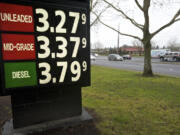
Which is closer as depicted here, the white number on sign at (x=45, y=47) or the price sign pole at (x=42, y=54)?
the price sign pole at (x=42, y=54)

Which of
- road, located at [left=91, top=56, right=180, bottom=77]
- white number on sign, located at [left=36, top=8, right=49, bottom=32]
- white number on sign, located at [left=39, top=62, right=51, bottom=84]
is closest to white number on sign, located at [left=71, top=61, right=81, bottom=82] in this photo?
white number on sign, located at [left=39, top=62, right=51, bottom=84]

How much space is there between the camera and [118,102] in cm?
439

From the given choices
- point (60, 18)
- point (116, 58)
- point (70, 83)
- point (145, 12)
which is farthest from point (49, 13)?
point (116, 58)

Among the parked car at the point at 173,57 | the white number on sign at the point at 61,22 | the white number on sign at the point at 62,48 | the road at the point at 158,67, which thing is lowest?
the road at the point at 158,67

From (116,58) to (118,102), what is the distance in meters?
25.3

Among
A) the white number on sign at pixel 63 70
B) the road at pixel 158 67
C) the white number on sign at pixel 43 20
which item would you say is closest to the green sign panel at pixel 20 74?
the white number on sign at pixel 63 70

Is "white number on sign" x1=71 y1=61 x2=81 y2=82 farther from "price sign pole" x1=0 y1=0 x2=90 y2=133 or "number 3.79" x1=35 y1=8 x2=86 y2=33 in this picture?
"number 3.79" x1=35 y1=8 x2=86 y2=33

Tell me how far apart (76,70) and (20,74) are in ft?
3.14

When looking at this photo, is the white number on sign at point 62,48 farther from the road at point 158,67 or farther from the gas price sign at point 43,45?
the road at point 158,67

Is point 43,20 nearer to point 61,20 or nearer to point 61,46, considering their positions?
point 61,20

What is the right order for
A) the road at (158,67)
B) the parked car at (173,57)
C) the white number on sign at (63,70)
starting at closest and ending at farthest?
the white number on sign at (63,70)
the road at (158,67)
the parked car at (173,57)

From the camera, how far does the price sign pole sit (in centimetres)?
211

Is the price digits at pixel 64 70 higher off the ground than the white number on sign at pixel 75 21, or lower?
lower

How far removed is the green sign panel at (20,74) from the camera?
2123 mm
